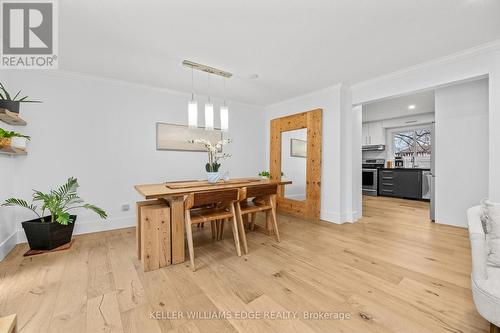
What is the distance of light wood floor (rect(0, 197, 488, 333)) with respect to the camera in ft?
4.39

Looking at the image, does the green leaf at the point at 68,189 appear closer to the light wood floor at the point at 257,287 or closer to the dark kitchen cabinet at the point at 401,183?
the light wood floor at the point at 257,287

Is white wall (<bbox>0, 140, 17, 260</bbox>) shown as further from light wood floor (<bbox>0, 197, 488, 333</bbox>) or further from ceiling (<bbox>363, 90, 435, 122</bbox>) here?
ceiling (<bbox>363, 90, 435, 122</bbox>)

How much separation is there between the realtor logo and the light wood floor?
2.24m

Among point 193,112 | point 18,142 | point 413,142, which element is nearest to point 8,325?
point 193,112

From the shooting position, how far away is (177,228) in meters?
2.14

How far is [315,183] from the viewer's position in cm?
374

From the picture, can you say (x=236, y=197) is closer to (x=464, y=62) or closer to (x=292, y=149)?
(x=292, y=149)

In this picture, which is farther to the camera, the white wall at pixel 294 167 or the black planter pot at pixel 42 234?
the white wall at pixel 294 167

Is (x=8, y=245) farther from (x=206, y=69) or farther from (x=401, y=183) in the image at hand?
(x=401, y=183)

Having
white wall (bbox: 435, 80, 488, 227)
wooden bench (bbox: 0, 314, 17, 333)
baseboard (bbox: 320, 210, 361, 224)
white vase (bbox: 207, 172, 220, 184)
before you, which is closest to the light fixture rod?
white vase (bbox: 207, 172, 220, 184)

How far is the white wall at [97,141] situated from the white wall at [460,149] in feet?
13.8

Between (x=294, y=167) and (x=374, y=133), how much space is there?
13.2ft

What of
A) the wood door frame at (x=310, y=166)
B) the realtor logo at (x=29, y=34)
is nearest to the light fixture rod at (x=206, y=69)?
the realtor logo at (x=29, y=34)

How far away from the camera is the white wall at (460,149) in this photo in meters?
3.03
